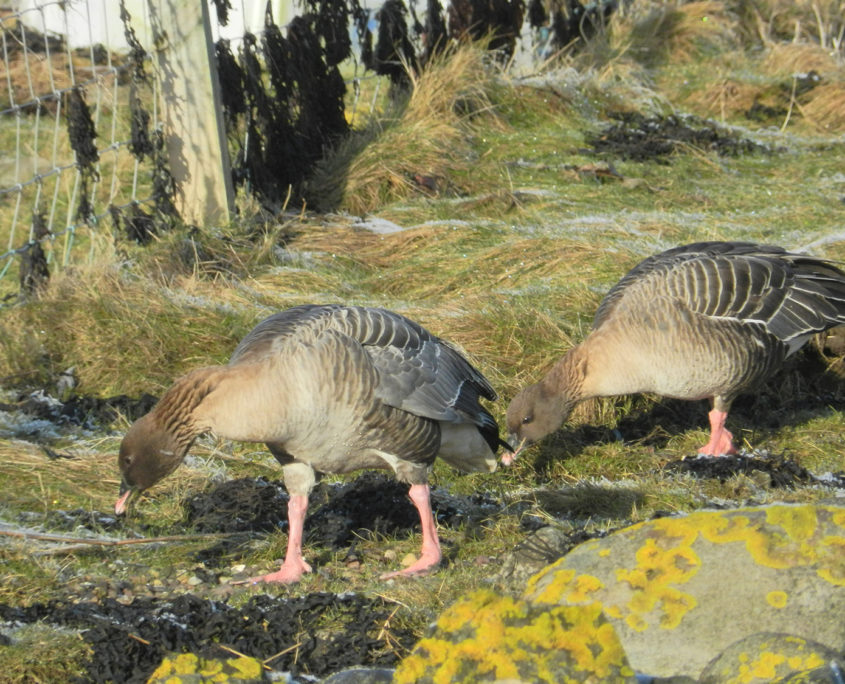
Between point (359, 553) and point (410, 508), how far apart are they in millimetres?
574

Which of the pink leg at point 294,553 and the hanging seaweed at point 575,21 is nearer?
the pink leg at point 294,553

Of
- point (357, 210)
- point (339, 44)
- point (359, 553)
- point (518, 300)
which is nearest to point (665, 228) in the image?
point (518, 300)

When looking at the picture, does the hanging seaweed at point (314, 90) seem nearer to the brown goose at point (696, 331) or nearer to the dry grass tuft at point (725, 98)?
the brown goose at point (696, 331)

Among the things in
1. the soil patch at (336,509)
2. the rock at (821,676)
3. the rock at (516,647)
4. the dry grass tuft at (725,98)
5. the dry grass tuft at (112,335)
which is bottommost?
the soil patch at (336,509)

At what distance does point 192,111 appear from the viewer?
27.7 feet

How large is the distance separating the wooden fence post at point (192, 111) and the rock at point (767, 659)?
21.8 ft

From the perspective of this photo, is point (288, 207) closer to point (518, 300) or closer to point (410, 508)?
point (518, 300)

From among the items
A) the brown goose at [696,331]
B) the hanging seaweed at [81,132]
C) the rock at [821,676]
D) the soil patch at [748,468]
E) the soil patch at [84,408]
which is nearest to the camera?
the rock at [821,676]

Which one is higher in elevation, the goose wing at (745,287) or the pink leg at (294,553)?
the goose wing at (745,287)

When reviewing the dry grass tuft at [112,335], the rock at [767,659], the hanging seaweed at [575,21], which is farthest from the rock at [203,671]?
the hanging seaweed at [575,21]

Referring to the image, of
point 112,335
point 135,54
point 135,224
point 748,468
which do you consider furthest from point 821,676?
point 135,54

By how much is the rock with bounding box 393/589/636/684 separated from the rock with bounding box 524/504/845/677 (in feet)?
1.27

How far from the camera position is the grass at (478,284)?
216 inches

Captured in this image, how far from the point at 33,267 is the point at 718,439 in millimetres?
4754
